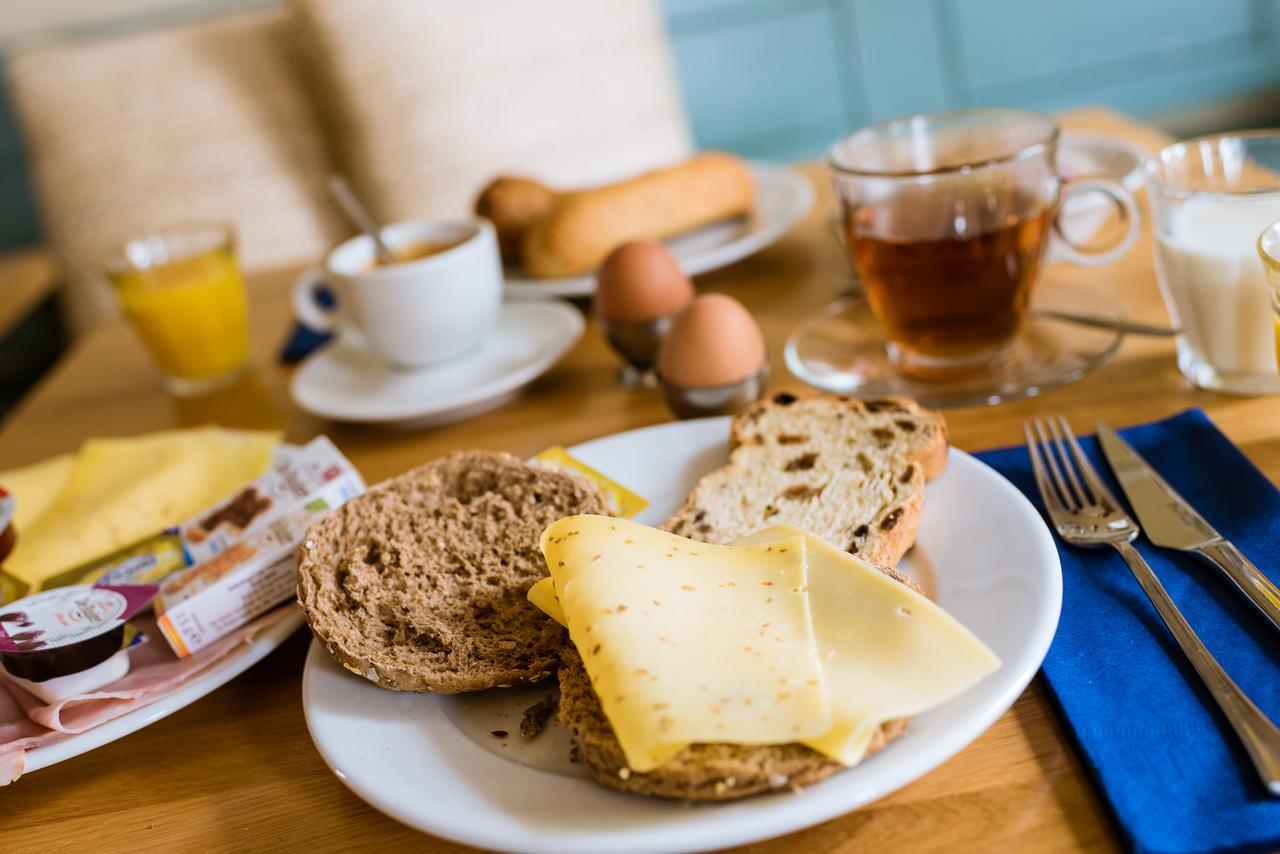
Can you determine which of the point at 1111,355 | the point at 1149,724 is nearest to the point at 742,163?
the point at 1111,355

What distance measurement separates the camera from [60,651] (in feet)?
2.80

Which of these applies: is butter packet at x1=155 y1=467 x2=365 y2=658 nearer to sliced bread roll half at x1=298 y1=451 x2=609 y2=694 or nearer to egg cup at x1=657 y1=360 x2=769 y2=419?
sliced bread roll half at x1=298 y1=451 x2=609 y2=694

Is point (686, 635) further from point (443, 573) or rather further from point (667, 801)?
point (443, 573)

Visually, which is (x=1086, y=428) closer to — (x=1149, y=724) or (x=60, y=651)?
(x=1149, y=724)

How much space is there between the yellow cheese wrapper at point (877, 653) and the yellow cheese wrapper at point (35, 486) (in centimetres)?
100

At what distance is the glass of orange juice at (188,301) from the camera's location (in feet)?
5.37

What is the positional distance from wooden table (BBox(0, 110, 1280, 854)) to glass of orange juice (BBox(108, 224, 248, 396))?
3.3 inches

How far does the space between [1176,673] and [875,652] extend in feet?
0.72

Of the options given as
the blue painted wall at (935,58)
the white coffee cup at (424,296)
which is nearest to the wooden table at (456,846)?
the white coffee cup at (424,296)

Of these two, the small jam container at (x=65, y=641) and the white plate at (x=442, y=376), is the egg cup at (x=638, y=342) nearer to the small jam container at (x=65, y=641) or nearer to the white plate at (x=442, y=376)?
the white plate at (x=442, y=376)

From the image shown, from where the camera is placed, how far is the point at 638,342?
54.4 inches

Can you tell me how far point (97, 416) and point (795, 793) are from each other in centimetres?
143

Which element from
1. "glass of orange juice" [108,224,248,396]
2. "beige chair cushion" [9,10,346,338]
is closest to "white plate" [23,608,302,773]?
"glass of orange juice" [108,224,248,396]

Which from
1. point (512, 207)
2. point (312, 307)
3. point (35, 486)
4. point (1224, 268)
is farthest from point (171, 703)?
point (512, 207)
